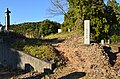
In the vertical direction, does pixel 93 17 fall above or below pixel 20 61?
above

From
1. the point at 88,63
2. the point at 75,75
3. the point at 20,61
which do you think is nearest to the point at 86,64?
the point at 88,63

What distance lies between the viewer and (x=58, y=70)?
1535cm

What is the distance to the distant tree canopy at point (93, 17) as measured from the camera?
1364 inches

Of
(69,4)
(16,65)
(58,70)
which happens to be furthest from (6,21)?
(69,4)

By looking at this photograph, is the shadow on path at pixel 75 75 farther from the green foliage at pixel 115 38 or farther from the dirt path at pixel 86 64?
the green foliage at pixel 115 38

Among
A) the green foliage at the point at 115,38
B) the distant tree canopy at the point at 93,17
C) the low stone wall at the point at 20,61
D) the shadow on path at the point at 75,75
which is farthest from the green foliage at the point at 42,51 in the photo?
the green foliage at the point at 115,38

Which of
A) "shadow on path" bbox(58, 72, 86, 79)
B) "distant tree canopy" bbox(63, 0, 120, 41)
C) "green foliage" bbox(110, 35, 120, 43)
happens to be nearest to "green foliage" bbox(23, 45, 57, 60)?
"shadow on path" bbox(58, 72, 86, 79)

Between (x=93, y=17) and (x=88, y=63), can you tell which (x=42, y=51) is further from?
(x=93, y=17)

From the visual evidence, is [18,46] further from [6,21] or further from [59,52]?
[6,21]

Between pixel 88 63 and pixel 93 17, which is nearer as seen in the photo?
pixel 88 63

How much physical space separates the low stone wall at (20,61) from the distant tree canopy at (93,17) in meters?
16.2

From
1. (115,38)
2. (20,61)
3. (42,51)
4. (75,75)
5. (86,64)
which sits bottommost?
(75,75)

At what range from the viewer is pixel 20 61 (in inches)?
666

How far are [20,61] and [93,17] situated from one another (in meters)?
19.0
